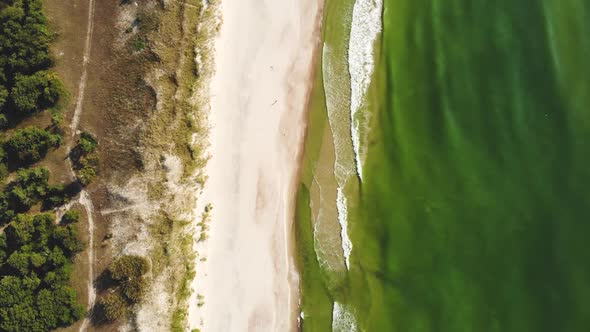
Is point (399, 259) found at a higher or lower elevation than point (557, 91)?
lower

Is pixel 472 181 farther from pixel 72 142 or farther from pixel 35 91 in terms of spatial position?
pixel 35 91

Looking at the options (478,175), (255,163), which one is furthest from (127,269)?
(478,175)

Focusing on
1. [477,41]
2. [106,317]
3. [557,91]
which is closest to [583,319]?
[557,91]

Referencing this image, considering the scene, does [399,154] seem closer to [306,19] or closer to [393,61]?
[393,61]

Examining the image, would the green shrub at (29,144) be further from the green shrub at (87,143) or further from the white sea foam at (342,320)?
the white sea foam at (342,320)

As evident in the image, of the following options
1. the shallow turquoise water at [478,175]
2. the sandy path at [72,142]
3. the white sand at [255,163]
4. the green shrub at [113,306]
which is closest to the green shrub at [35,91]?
the sandy path at [72,142]

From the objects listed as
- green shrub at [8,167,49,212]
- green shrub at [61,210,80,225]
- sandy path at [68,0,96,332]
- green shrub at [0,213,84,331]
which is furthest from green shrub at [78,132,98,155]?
green shrub at [0,213,84,331]
